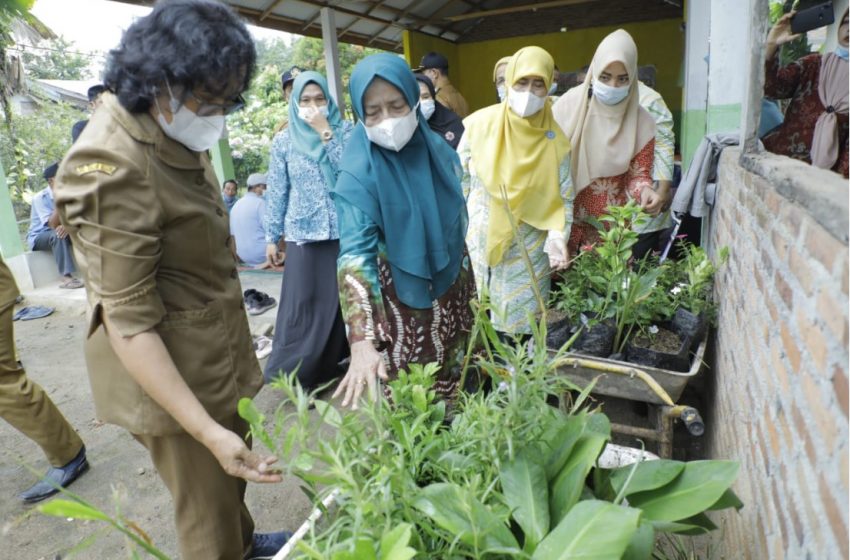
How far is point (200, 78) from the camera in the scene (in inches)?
51.1

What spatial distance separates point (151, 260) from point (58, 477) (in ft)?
7.22

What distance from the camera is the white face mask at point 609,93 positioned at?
2.77 metres

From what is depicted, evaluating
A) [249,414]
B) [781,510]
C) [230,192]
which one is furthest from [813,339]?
[230,192]

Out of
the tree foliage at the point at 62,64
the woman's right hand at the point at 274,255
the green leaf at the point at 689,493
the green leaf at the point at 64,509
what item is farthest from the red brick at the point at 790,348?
the tree foliage at the point at 62,64

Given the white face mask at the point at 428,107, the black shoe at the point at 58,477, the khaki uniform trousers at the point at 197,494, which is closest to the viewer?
the khaki uniform trousers at the point at 197,494

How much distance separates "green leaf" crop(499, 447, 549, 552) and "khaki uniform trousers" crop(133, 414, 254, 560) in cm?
96

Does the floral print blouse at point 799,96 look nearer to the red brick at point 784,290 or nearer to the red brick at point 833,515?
the red brick at point 784,290

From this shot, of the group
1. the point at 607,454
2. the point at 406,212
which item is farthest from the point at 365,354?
the point at 607,454

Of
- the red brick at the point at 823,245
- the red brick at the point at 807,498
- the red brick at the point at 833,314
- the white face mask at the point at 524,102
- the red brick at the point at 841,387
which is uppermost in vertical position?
the white face mask at the point at 524,102

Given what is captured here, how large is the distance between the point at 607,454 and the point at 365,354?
71cm

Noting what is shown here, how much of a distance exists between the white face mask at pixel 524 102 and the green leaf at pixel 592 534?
1994 millimetres

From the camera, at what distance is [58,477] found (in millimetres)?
2803

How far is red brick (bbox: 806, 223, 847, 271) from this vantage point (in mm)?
747

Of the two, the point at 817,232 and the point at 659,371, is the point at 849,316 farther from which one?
the point at 659,371
